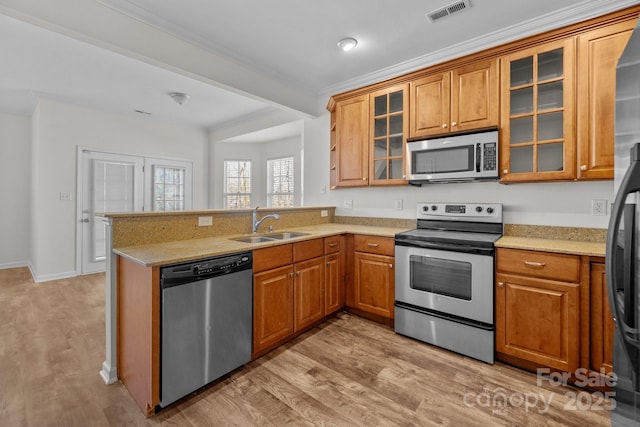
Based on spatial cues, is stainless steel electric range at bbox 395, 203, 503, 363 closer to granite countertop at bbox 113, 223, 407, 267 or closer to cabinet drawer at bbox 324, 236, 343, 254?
cabinet drawer at bbox 324, 236, 343, 254

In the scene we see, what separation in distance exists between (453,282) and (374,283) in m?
0.74

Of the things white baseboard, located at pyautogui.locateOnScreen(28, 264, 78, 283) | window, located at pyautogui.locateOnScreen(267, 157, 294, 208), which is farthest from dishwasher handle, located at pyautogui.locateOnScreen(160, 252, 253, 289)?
window, located at pyautogui.locateOnScreen(267, 157, 294, 208)

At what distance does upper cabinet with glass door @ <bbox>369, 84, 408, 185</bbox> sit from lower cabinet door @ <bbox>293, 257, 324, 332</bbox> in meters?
1.16

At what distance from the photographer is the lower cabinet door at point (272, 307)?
2137 millimetres

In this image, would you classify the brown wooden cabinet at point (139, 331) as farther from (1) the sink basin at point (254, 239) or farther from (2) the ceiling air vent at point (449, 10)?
(2) the ceiling air vent at point (449, 10)

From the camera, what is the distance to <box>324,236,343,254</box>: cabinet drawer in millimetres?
2781

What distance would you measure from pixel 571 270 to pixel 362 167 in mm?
2020

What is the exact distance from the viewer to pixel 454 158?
264 cm

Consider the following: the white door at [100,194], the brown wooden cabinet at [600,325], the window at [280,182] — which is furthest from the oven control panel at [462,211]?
the white door at [100,194]

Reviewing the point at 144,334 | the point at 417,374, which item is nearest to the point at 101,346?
the point at 144,334

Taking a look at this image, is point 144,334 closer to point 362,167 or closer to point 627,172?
point 627,172

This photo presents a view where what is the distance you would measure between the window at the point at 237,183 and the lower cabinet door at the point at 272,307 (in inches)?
178

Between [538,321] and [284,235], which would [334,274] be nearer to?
[284,235]

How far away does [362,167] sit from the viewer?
330 centimetres
